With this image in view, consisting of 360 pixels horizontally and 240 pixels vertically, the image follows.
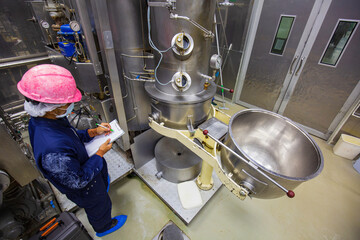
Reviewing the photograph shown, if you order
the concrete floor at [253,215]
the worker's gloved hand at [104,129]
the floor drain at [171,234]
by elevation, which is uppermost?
the worker's gloved hand at [104,129]

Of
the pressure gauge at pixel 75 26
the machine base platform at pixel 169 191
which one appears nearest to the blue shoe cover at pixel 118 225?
the machine base platform at pixel 169 191

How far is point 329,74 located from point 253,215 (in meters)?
2.03

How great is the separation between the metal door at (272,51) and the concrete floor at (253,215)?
1526mm

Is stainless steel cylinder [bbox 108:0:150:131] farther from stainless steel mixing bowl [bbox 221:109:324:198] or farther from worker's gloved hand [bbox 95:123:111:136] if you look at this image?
stainless steel mixing bowl [bbox 221:109:324:198]

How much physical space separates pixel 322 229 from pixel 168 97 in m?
1.77

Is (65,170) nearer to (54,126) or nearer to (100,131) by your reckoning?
(54,126)

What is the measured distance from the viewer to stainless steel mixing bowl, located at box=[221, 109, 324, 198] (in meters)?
0.73

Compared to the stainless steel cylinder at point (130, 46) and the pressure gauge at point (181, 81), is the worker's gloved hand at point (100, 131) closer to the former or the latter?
the stainless steel cylinder at point (130, 46)

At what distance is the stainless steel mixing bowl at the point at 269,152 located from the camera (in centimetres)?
73

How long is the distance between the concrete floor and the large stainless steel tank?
88 centimetres

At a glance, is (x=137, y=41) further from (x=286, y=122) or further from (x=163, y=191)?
(x=163, y=191)

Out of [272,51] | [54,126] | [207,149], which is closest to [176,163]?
[207,149]

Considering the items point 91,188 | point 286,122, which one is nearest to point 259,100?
point 286,122

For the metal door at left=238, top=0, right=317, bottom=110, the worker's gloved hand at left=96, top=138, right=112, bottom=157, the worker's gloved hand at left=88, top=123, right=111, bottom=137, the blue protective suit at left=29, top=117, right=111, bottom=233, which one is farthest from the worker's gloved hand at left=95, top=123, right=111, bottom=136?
the metal door at left=238, top=0, right=317, bottom=110
